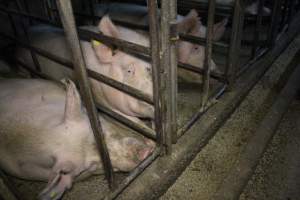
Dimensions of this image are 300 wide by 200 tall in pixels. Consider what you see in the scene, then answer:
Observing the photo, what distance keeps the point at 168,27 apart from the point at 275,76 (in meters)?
1.83

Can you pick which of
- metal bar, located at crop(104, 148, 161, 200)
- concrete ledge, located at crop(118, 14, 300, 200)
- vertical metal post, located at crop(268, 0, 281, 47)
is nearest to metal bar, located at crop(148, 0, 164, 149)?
metal bar, located at crop(104, 148, 161, 200)

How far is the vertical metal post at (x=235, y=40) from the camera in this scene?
2131 millimetres

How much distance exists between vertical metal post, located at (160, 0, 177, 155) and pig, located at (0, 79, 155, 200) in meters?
0.26

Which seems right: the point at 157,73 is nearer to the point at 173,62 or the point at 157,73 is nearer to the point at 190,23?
the point at 173,62

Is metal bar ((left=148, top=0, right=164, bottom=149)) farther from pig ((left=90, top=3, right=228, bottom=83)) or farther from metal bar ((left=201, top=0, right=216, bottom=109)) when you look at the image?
pig ((left=90, top=3, right=228, bottom=83))

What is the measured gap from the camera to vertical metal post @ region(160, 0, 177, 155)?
144 cm

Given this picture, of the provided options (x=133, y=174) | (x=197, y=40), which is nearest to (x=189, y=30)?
(x=197, y=40)

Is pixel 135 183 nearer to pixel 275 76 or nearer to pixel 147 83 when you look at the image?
pixel 147 83

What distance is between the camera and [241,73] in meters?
2.64

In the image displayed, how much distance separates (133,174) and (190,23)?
1.53 metres

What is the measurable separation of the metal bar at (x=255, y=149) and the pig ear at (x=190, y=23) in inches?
39.4

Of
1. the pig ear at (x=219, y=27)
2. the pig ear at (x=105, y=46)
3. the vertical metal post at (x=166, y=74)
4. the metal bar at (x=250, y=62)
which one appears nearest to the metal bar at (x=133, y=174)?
the vertical metal post at (x=166, y=74)

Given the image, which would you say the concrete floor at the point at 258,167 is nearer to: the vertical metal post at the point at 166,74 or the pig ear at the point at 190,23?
the vertical metal post at the point at 166,74

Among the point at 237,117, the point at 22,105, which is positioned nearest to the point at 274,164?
the point at 237,117
